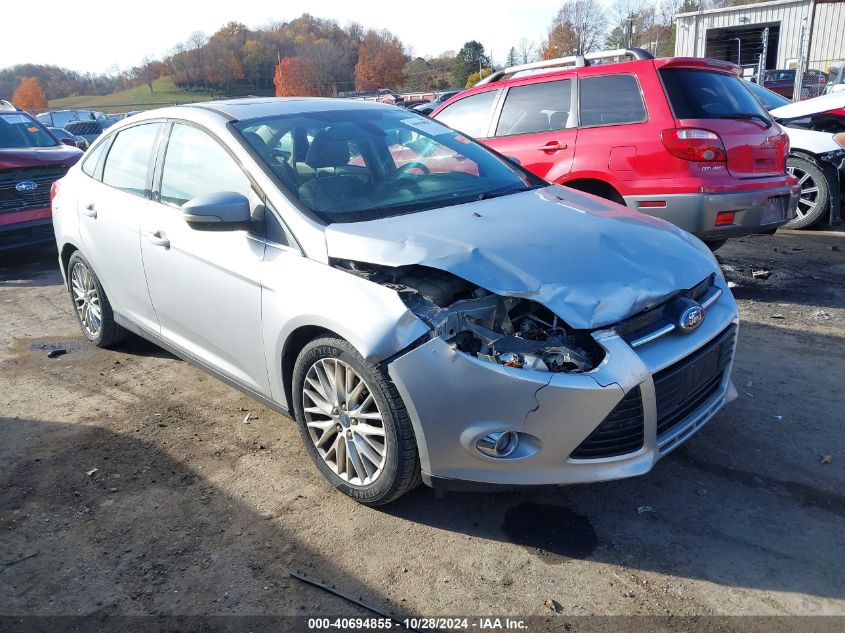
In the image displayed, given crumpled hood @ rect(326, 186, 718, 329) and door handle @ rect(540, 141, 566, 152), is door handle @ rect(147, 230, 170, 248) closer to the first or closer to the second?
crumpled hood @ rect(326, 186, 718, 329)

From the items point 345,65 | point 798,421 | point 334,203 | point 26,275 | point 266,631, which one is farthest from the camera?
point 345,65

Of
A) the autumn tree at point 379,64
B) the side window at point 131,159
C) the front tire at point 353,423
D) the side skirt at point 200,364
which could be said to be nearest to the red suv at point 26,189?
the side window at point 131,159

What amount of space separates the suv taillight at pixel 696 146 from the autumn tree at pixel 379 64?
74.4 metres

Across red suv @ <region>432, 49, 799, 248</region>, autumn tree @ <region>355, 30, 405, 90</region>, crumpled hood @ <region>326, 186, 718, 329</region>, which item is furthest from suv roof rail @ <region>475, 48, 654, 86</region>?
autumn tree @ <region>355, 30, 405, 90</region>

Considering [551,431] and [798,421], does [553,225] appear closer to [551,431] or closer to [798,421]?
[551,431]

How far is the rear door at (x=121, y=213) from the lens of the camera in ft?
13.6

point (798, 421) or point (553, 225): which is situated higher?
point (553, 225)

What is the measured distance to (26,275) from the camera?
7992 millimetres

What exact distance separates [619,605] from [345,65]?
266ft

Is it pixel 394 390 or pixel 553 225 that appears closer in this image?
pixel 394 390

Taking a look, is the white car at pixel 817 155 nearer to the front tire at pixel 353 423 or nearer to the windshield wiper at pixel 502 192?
the windshield wiper at pixel 502 192

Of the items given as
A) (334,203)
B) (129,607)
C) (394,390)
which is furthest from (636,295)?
(129,607)

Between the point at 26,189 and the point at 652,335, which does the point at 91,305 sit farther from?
the point at 652,335

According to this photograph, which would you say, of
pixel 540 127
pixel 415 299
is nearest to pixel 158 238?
pixel 415 299
